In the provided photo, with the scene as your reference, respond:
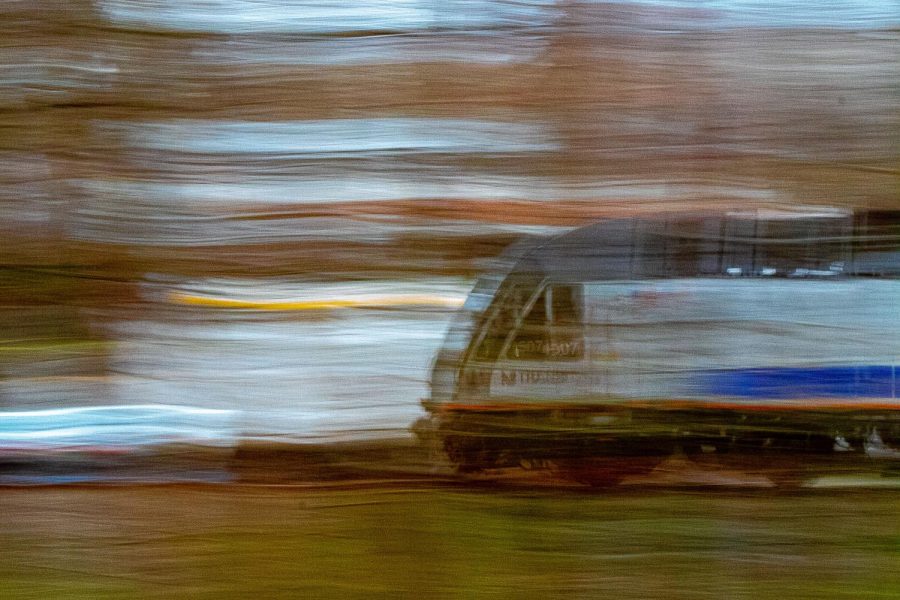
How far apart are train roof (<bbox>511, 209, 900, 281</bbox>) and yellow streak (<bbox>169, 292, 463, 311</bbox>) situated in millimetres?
244

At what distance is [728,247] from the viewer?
1882 mm

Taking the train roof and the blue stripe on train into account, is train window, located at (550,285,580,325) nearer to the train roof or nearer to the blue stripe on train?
the train roof

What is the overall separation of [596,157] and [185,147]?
34.3 inches

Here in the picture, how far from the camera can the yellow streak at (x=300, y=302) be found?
1.93 meters

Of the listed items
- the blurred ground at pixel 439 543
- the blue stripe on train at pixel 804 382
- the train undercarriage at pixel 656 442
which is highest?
the blue stripe on train at pixel 804 382

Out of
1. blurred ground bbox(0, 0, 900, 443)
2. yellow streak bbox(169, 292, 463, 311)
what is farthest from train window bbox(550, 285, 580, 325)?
yellow streak bbox(169, 292, 463, 311)

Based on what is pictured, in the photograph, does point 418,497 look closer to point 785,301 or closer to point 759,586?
point 759,586

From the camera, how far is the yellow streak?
1.93 metres

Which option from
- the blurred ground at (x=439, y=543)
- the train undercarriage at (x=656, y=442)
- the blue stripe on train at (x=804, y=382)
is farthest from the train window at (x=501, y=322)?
the blue stripe on train at (x=804, y=382)

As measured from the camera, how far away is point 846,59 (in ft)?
6.23

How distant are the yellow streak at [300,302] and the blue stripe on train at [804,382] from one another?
626 millimetres

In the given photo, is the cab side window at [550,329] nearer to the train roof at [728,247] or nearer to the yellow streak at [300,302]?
the train roof at [728,247]

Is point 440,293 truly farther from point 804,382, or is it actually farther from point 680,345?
point 804,382

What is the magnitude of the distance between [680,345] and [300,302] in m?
0.80
